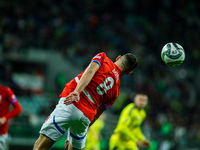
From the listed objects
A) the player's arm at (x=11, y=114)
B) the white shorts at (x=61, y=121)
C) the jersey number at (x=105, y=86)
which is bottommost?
the white shorts at (x=61, y=121)

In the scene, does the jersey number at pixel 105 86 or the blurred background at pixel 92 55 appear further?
the blurred background at pixel 92 55

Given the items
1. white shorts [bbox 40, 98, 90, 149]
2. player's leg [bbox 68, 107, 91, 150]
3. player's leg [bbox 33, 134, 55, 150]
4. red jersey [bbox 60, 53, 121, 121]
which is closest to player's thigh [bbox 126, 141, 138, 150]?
player's leg [bbox 68, 107, 91, 150]

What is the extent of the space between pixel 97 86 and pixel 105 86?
0.14 metres

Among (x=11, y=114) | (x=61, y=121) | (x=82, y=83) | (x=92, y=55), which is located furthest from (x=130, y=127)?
(x=92, y=55)

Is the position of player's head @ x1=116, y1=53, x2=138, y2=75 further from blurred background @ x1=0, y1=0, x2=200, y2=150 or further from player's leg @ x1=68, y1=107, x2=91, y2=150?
blurred background @ x1=0, y1=0, x2=200, y2=150

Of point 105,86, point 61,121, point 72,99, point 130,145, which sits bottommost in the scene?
point 130,145

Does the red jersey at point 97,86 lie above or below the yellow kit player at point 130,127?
above

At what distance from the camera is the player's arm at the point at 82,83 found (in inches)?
174

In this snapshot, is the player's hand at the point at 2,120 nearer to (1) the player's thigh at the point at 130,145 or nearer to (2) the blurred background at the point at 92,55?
(1) the player's thigh at the point at 130,145

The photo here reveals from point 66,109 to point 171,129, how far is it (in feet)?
38.1

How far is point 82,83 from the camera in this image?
15.0ft

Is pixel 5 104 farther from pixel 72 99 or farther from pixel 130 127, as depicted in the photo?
pixel 72 99

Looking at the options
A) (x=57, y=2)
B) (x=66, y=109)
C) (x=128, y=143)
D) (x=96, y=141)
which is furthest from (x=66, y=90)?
(x=57, y=2)

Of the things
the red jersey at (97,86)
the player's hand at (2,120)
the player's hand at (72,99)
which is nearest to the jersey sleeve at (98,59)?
the red jersey at (97,86)
